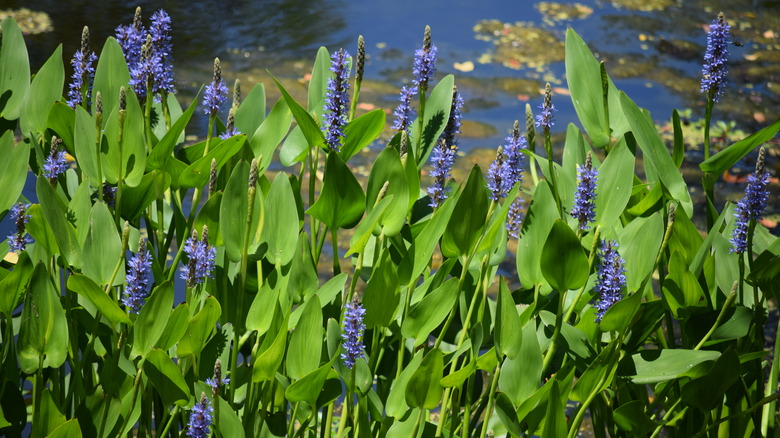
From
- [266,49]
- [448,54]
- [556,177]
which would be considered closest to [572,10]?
[448,54]

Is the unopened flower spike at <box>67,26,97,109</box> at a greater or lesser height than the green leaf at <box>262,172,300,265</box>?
greater

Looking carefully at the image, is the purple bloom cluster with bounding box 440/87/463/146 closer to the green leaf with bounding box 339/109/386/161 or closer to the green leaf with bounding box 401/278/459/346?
the green leaf with bounding box 339/109/386/161

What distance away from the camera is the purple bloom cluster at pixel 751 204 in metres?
1.31

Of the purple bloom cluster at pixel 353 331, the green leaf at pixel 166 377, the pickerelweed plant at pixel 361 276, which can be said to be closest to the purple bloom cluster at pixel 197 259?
the pickerelweed plant at pixel 361 276

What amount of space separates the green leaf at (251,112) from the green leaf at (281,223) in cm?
37

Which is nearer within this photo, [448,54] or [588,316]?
[588,316]

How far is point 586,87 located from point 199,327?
81 cm

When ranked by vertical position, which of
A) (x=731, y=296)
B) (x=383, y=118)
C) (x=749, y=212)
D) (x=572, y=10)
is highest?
(x=572, y=10)

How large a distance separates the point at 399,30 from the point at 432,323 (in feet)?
15.0

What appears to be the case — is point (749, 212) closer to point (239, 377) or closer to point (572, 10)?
point (239, 377)

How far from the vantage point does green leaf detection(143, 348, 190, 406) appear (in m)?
1.15

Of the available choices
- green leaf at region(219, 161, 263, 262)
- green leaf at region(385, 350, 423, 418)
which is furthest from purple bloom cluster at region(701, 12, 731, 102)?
green leaf at region(219, 161, 263, 262)

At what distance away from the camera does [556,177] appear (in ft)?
4.95

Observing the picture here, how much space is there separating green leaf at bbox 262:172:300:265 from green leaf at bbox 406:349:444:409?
286mm
